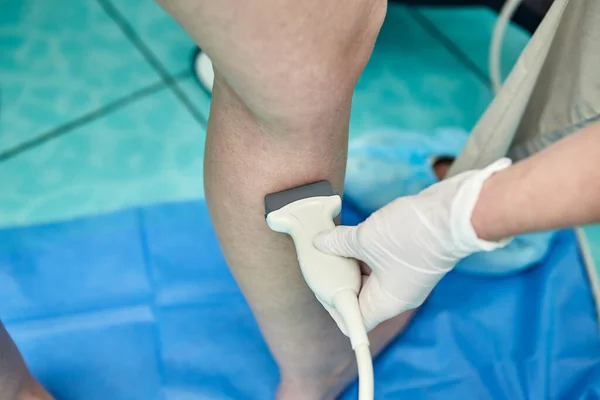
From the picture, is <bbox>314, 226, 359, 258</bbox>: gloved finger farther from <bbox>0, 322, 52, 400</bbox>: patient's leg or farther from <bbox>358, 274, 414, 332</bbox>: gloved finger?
<bbox>0, 322, 52, 400</bbox>: patient's leg

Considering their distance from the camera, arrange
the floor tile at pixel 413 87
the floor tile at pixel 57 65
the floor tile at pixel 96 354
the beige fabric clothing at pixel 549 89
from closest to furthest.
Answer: the beige fabric clothing at pixel 549 89 → the floor tile at pixel 96 354 → the floor tile at pixel 57 65 → the floor tile at pixel 413 87

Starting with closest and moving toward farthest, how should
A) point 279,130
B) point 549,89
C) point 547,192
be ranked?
point 547,192 < point 279,130 < point 549,89

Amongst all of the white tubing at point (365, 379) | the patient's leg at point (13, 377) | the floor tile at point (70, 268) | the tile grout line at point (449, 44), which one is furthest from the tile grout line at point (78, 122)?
the white tubing at point (365, 379)

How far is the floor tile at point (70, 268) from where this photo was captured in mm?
818

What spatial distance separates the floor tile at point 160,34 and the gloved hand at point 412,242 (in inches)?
28.8

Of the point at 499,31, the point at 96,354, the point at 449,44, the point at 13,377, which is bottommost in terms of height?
the point at 96,354

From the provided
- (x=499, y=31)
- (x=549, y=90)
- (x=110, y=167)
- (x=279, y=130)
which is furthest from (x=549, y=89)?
(x=110, y=167)

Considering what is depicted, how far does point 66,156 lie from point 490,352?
0.76 m

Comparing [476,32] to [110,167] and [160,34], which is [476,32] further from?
[110,167]

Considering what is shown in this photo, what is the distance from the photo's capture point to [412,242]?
0.49 meters

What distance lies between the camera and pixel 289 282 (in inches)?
24.3

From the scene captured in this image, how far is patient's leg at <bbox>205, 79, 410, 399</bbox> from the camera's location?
54 centimetres

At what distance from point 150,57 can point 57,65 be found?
18cm

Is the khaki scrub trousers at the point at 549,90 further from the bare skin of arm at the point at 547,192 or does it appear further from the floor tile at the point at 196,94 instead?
the floor tile at the point at 196,94
